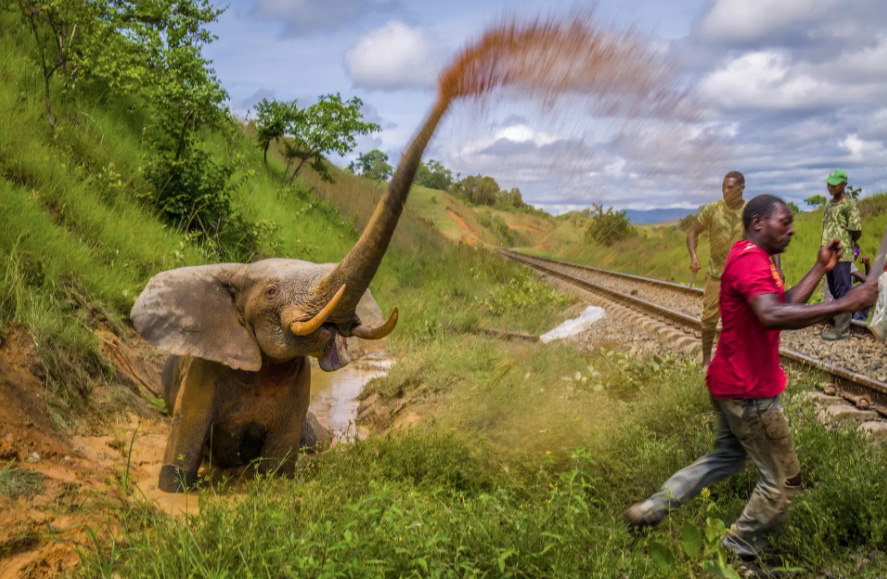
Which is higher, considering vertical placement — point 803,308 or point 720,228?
point 720,228

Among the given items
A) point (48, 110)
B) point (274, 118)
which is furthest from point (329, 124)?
point (48, 110)

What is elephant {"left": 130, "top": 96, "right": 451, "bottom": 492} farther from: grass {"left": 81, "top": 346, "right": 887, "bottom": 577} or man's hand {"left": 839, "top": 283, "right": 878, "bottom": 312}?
man's hand {"left": 839, "top": 283, "right": 878, "bottom": 312}

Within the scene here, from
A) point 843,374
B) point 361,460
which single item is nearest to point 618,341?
point 843,374

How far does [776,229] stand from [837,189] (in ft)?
22.3

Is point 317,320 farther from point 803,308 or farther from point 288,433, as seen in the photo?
point 803,308

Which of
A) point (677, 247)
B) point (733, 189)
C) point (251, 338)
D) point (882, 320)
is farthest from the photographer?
point (677, 247)

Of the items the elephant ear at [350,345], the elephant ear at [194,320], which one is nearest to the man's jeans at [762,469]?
the elephant ear at [350,345]

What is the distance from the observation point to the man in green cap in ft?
31.0

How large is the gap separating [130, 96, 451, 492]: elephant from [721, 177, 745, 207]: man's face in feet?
10.6

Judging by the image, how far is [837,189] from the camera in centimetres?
960

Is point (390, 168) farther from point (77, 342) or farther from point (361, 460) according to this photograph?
point (77, 342)

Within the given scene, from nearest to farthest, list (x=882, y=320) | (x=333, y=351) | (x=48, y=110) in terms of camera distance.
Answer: (x=333, y=351) → (x=882, y=320) → (x=48, y=110)

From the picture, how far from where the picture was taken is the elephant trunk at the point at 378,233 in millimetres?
3846

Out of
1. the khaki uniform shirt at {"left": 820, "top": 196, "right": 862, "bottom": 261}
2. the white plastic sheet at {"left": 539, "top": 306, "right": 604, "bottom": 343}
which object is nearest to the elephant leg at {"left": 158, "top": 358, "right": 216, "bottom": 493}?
the white plastic sheet at {"left": 539, "top": 306, "right": 604, "bottom": 343}
